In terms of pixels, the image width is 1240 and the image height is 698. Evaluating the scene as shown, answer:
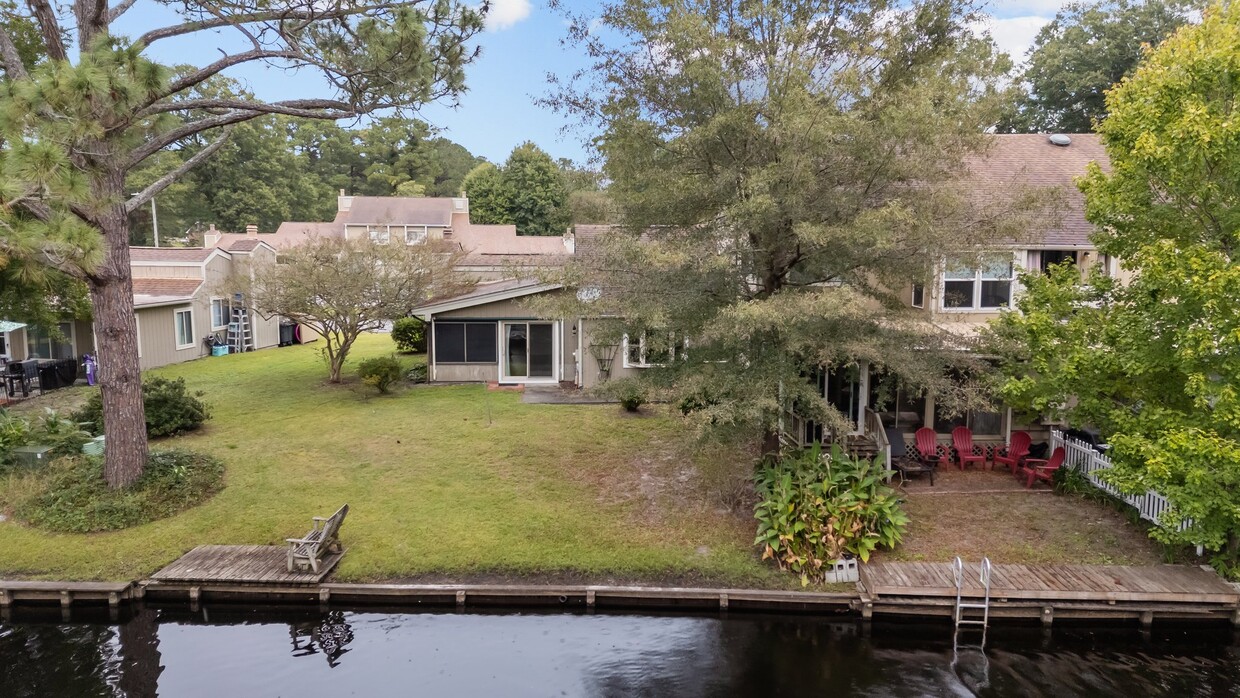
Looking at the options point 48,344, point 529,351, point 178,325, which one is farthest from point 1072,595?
point 178,325

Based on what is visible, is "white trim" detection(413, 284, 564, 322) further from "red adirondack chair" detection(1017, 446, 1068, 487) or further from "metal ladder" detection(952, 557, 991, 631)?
"metal ladder" detection(952, 557, 991, 631)

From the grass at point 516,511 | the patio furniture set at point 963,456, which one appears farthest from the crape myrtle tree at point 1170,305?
the patio furniture set at point 963,456

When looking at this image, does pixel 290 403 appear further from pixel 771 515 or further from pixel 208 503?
pixel 771 515

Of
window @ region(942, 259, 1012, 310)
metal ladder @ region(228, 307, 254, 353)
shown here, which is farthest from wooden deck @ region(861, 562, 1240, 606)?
metal ladder @ region(228, 307, 254, 353)

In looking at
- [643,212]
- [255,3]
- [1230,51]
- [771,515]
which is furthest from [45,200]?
[1230,51]

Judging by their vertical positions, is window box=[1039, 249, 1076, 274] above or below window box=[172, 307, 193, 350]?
above
